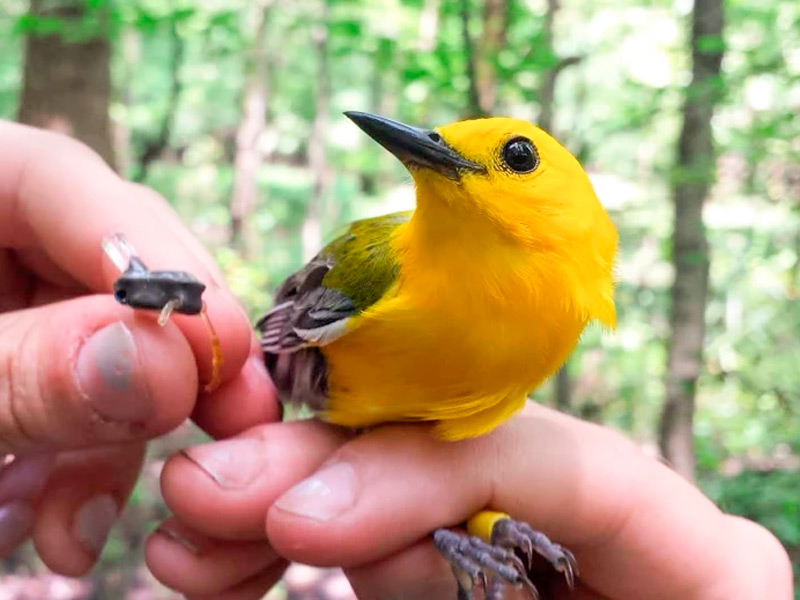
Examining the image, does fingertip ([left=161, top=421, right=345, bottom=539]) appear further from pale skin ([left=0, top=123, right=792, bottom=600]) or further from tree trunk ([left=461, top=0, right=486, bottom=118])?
tree trunk ([left=461, top=0, right=486, bottom=118])

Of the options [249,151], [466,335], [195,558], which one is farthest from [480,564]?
[249,151]

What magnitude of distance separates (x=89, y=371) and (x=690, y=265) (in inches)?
125

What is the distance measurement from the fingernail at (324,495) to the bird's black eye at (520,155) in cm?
78

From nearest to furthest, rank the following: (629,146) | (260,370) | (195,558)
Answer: (195,558) → (260,370) → (629,146)

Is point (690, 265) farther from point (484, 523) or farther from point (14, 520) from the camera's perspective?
point (14, 520)

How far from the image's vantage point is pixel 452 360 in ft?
4.96

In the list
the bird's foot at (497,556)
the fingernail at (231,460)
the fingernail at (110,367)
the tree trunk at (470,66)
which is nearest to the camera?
the fingernail at (110,367)

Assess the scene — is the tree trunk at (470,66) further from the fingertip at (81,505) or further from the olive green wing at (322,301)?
the fingertip at (81,505)

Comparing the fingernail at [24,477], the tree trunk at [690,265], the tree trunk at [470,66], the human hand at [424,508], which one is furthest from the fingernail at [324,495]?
the tree trunk at [690,265]

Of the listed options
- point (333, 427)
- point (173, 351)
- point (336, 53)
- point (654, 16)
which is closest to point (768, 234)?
point (654, 16)

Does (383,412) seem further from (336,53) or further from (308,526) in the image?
(336,53)

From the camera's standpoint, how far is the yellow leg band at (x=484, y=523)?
1.72m

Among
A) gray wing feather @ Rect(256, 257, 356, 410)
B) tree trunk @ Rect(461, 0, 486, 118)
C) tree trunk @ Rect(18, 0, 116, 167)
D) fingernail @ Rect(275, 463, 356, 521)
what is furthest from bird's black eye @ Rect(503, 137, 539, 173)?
tree trunk @ Rect(18, 0, 116, 167)

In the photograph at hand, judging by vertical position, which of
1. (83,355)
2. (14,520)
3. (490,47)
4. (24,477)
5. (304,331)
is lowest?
(14,520)
